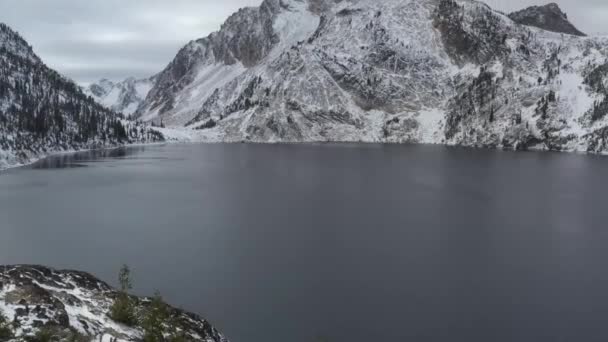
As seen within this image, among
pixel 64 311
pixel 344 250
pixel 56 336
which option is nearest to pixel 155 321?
pixel 64 311

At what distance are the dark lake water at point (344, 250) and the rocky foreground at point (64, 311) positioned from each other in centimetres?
925

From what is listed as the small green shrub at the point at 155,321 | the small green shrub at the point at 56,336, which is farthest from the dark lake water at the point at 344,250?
the small green shrub at the point at 56,336

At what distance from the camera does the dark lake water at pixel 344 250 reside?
3559 cm

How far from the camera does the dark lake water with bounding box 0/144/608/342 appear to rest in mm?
35594

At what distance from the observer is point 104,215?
74.1 metres

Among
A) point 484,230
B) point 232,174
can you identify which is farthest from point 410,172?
point 484,230

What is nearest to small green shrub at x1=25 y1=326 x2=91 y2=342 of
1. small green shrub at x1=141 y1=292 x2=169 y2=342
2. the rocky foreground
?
the rocky foreground

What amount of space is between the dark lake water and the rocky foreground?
30.3ft

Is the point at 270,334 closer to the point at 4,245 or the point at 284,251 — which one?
the point at 284,251

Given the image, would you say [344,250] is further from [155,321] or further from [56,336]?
[56,336]

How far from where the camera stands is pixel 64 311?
65.7 feet

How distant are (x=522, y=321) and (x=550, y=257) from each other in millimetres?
19320

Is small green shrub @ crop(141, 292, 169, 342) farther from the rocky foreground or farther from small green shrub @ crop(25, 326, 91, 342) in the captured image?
small green shrub @ crop(25, 326, 91, 342)

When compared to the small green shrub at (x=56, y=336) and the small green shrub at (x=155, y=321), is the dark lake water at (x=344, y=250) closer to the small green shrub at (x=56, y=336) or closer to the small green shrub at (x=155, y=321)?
the small green shrub at (x=155, y=321)
